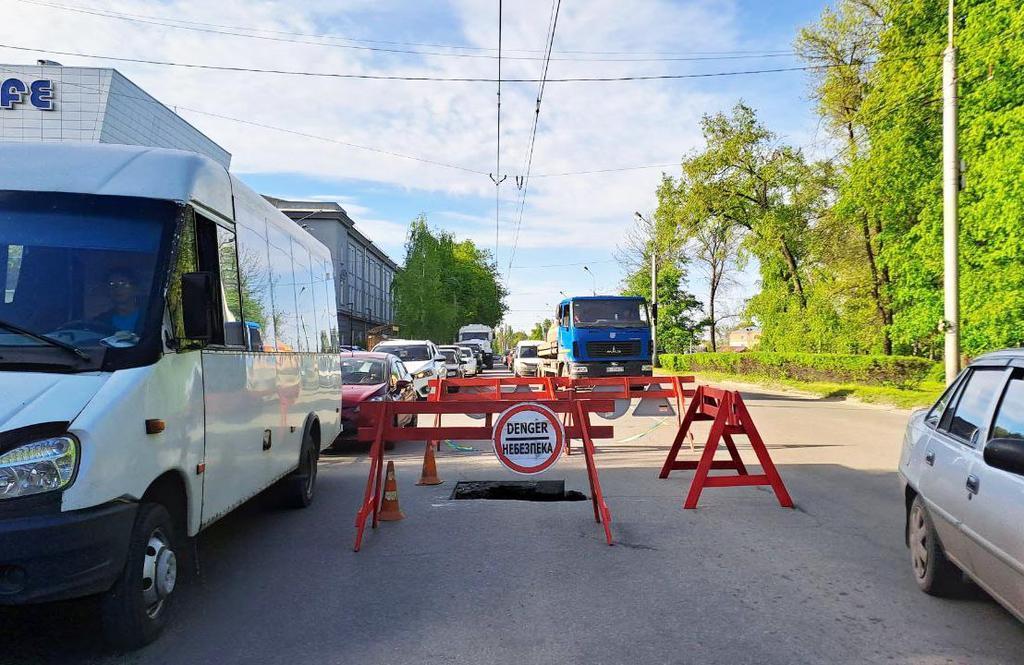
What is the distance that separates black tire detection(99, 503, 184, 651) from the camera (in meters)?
4.13

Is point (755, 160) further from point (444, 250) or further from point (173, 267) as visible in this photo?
point (444, 250)

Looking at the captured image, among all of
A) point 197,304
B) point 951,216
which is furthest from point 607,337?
point 197,304

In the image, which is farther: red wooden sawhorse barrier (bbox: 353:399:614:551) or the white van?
red wooden sawhorse barrier (bbox: 353:399:614:551)

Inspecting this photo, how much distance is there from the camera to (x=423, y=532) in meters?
Answer: 7.11

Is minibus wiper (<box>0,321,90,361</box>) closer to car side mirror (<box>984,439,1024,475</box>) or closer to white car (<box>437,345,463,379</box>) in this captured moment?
car side mirror (<box>984,439,1024,475</box>)

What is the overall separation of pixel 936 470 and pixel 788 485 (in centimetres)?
454

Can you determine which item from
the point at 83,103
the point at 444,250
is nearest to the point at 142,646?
the point at 83,103

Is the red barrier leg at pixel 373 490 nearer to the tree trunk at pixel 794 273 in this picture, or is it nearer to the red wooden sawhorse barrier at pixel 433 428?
the red wooden sawhorse barrier at pixel 433 428

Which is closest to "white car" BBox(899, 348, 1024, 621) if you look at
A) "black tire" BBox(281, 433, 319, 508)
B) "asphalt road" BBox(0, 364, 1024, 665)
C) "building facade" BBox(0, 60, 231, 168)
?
"asphalt road" BBox(0, 364, 1024, 665)

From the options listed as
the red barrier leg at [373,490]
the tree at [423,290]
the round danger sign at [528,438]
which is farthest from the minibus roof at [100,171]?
the tree at [423,290]

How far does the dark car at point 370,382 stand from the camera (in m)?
12.5

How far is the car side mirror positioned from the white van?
13.5 ft

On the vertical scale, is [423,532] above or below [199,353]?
below

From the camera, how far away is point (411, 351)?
2550cm
